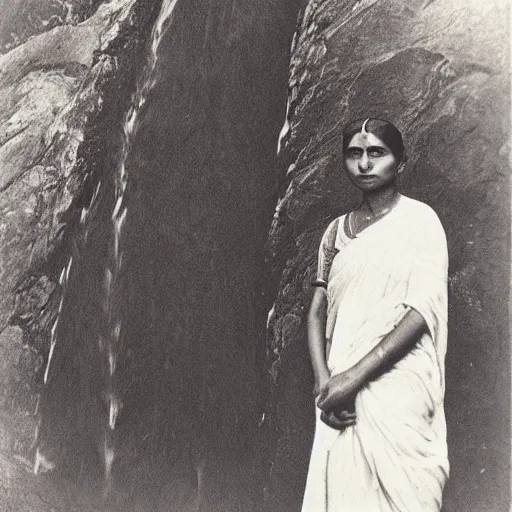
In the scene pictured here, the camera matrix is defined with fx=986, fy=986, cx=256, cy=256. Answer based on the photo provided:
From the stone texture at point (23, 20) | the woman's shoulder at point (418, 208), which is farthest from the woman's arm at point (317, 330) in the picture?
the stone texture at point (23, 20)

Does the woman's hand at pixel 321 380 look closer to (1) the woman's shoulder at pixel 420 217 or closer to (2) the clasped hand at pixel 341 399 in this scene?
(2) the clasped hand at pixel 341 399

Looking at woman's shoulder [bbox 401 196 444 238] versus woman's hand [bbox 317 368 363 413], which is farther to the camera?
woman's shoulder [bbox 401 196 444 238]

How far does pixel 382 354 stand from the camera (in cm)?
436

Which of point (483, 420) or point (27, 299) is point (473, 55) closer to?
point (483, 420)

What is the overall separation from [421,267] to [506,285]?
0.54m

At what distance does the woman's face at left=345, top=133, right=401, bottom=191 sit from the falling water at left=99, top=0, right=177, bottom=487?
1244 mm

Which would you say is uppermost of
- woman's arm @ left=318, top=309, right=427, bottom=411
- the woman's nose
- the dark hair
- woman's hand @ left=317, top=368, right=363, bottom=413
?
the dark hair

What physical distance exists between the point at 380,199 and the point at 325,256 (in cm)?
38

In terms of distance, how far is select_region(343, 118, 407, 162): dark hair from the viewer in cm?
461

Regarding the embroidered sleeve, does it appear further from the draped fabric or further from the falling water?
the falling water

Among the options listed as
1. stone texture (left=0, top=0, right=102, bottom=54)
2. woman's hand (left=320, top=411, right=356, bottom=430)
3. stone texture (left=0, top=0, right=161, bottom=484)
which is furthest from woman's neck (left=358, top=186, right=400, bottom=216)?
stone texture (left=0, top=0, right=102, bottom=54)

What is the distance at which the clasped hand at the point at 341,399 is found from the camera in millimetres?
4391

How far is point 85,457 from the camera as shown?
4891mm

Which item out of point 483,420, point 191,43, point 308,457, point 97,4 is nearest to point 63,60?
point 97,4
